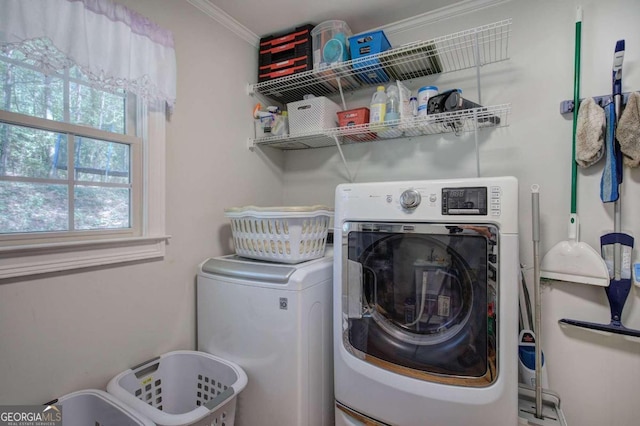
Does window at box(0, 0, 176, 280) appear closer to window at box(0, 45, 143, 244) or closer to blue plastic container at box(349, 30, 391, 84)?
window at box(0, 45, 143, 244)

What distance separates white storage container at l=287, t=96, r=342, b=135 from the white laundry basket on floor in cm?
140

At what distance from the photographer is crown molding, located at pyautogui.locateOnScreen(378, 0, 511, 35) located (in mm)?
1695

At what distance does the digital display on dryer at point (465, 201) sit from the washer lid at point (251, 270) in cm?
71

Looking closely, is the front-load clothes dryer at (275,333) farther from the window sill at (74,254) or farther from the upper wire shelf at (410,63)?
the upper wire shelf at (410,63)

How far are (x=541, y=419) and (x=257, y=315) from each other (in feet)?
4.07

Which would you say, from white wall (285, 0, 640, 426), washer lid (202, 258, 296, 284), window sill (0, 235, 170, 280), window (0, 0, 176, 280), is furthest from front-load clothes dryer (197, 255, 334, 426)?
white wall (285, 0, 640, 426)

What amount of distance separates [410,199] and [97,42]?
1378mm

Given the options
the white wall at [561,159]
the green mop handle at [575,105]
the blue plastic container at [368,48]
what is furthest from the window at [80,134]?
the green mop handle at [575,105]

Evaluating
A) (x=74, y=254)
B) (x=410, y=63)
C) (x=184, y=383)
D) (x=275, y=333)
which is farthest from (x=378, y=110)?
(x=184, y=383)

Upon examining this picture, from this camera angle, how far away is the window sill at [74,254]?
1.05m

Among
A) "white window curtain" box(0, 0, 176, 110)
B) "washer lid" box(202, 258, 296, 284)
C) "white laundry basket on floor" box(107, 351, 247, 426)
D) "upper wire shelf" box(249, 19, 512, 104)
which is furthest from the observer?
"upper wire shelf" box(249, 19, 512, 104)

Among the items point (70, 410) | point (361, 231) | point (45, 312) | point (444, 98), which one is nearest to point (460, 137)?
point (444, 98)

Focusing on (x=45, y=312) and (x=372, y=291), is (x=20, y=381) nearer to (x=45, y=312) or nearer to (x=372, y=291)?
(x=45, y=312)

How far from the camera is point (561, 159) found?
1.52 metres
